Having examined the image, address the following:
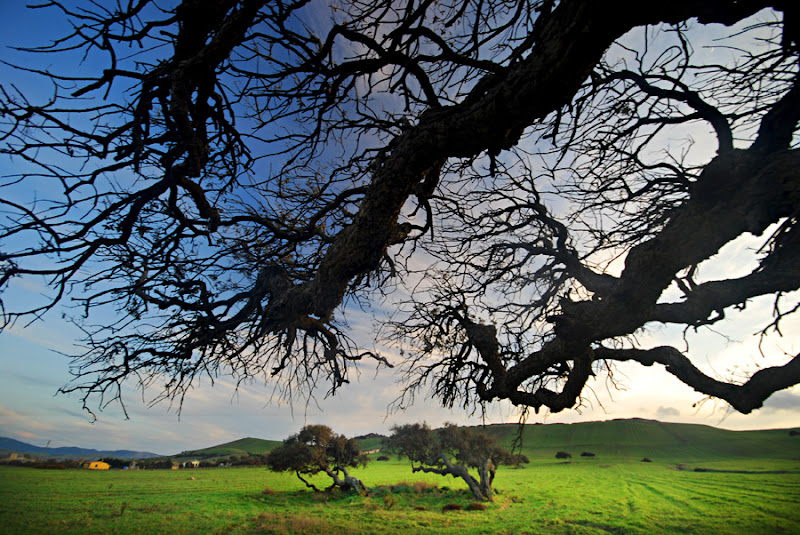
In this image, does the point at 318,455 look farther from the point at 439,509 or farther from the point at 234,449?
the point at 234,449

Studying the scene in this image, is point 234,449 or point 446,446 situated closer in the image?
point 446,446

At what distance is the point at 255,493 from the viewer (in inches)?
1355

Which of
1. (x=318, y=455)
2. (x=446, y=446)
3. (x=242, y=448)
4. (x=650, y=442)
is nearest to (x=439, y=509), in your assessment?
(x=446, y=446)

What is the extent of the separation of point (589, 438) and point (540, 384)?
10486cm

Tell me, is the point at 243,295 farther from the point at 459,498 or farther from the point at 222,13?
the point at 459,498

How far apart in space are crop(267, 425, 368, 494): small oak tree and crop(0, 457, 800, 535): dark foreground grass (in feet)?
5.72

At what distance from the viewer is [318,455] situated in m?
30.8

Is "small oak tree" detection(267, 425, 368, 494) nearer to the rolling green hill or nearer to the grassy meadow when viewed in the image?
the grassy meadow

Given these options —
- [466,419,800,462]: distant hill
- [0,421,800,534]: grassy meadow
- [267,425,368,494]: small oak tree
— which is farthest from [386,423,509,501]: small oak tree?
[466,419,800,462]: distant hill

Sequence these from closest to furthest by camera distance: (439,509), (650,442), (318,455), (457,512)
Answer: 1. (457,512)
2. (439,509)
3. (318,455)
4. (650,442)

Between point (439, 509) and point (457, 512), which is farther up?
point (457, 512)

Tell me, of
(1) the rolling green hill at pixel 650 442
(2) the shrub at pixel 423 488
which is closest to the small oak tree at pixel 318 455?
(2) the shrub at pixel 423 488

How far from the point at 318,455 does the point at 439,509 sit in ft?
45.3

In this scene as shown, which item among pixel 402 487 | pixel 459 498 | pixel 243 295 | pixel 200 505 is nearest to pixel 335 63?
pixel 243 295
